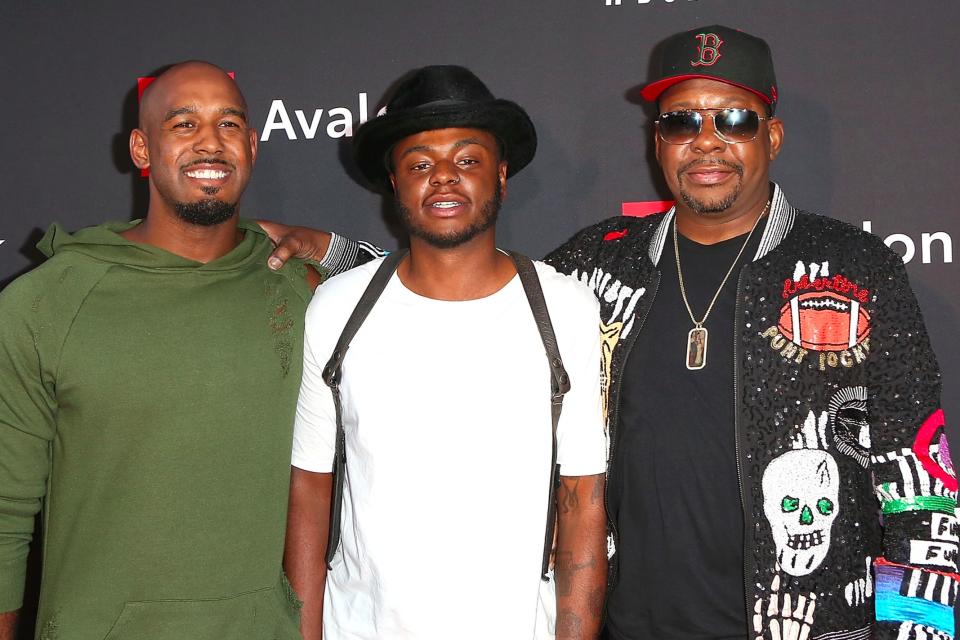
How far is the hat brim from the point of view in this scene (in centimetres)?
218

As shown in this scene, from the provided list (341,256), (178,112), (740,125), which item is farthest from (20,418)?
(740,125)

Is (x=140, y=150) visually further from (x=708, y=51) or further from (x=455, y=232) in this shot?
(x=708, y=51)

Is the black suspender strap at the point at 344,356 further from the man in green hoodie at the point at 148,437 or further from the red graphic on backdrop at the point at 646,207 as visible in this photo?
the red graphic on backdrop at the point at 646,207

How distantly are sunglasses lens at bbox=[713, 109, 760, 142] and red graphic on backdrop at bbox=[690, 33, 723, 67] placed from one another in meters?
0.14

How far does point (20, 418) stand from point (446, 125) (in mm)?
1212

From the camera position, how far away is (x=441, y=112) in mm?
2170

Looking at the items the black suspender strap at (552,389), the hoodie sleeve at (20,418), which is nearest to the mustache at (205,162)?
the hoodie sleeve at (20,418)

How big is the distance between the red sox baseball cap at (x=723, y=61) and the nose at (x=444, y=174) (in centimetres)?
63

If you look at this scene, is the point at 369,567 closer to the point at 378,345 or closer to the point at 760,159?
the point at 378,345

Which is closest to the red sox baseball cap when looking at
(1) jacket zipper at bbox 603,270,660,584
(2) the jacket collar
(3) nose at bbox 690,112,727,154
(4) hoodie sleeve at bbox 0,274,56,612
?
(3) nose at bbox 690,112,727,154

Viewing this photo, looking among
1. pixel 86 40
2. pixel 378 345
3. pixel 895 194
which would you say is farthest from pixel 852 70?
pixel 86 40

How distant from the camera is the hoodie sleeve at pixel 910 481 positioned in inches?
80.9

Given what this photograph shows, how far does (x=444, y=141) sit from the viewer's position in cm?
221

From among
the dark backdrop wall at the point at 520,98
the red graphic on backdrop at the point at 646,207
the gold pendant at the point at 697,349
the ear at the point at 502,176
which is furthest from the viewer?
the red graphic on backdrop at the point at 646,207
